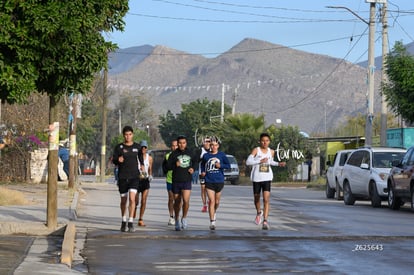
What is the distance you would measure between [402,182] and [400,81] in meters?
9.98

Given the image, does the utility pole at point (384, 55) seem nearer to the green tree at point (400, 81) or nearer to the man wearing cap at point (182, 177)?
the green tree at point (400, 81)

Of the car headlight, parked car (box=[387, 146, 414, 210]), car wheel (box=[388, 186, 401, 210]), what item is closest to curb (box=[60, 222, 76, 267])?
parked car (box=[387, 146, 414, 210])

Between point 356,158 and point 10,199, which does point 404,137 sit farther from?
point 10,199

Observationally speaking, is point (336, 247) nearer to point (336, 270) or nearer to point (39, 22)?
point (336, 270)

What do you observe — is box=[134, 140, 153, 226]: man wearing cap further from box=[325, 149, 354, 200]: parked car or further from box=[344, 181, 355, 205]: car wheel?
box=[325, 149, 354, 200]: parked car

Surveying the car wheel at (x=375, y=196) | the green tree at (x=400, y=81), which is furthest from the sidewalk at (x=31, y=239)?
the green tree at (x=400, y=81)

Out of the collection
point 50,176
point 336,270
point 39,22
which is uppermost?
point 39,22

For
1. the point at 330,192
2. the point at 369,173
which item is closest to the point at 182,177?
the point at 369,173

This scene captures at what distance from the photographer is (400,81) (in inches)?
1389

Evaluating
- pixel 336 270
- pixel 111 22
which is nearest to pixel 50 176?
pixel 111 22

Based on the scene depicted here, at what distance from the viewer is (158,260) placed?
1353cm

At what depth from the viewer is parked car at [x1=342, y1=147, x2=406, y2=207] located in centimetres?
2833

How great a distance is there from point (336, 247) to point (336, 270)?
2.94m

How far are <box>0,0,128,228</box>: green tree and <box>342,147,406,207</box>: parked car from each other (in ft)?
44.2
